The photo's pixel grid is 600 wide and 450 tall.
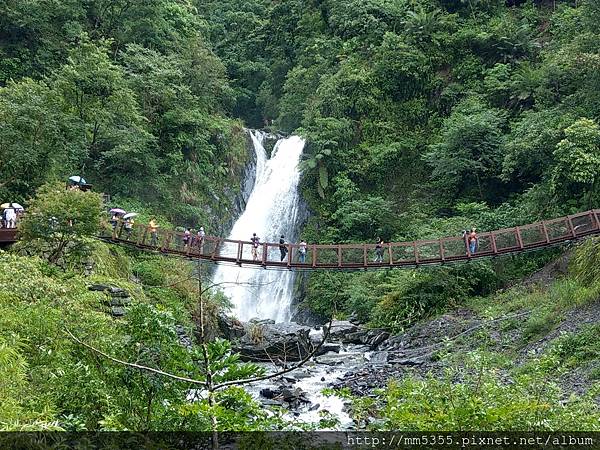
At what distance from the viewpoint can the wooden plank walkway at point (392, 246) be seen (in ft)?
44.5

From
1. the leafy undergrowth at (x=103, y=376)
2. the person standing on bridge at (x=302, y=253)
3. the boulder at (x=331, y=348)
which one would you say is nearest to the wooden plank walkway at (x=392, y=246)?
the person standing on bridge at (x=302, y=253)

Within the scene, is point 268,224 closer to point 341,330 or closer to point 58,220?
point 341,330

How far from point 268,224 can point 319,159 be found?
3457 mm

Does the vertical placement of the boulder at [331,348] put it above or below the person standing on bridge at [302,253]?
below

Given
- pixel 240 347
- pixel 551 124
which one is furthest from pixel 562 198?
pixel 240 347

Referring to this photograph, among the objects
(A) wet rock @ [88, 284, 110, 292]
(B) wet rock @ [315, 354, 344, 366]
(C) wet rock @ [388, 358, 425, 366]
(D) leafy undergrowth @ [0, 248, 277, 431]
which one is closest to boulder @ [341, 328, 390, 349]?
(B) wet rock @ [315, 354, 344, 366]

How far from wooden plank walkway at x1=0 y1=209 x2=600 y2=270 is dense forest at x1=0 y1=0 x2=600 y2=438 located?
1007 mm

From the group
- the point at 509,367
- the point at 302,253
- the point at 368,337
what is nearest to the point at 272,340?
the point at 302,253

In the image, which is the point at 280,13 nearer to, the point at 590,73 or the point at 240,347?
the point at 590,73

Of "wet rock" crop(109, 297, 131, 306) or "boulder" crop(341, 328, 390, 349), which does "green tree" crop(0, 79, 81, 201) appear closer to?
"wet rock" crop(109, 297, 131, 306)

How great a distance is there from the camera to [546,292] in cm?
1441

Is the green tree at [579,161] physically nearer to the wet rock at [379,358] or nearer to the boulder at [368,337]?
the boulder at [368,337]

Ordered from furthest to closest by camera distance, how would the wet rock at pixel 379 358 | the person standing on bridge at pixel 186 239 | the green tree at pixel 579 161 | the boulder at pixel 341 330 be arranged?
the boulder at pixel 341 330
the green tree at pixel 579 161
the person standing on bridge at pixel 186 239
the wet rock at pixel 379 358

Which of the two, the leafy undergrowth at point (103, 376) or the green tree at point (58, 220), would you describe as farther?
the green tree at point (58, 220)
